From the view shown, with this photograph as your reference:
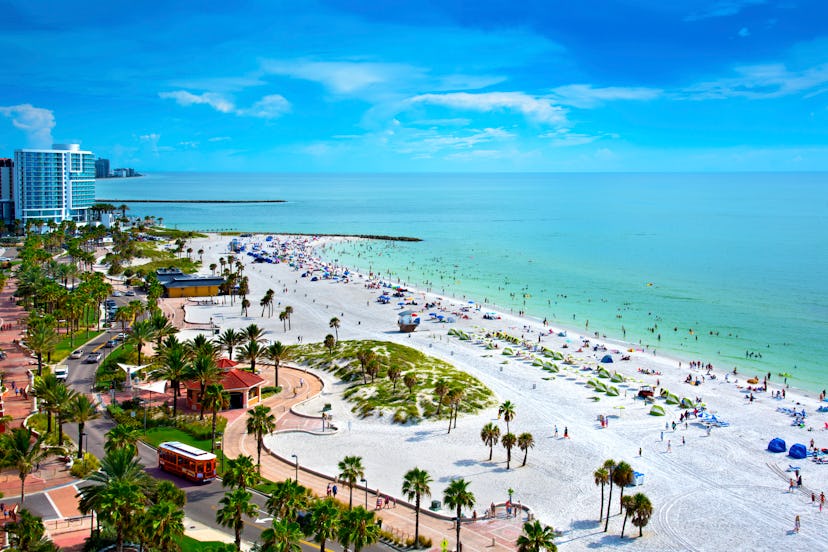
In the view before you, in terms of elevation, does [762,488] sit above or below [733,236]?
below

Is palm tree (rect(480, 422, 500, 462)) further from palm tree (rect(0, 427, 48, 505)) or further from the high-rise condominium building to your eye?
the high-rise condominium building

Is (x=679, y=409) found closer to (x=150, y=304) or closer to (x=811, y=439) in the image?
(x=811, y=439)

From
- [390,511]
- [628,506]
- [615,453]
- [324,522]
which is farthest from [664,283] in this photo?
[324,522]

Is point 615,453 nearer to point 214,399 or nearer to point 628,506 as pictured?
point 628,506

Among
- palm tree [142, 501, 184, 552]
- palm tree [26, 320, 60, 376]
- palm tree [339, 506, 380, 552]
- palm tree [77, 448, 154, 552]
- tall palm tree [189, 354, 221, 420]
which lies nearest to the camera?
palm tree [142, 501, 184, 552]

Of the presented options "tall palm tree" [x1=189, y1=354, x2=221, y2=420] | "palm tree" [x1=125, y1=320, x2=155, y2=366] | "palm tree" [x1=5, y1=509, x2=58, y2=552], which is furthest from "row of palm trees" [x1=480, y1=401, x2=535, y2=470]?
"palm tree" [x1=125, y1=320, x2=155, y2=366]

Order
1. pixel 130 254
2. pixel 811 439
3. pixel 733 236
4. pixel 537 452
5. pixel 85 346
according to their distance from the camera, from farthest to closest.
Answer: pixel 733 236 → pixel 130 254 → pixel 85 346 → pixel 811 439 → pixel 537 452

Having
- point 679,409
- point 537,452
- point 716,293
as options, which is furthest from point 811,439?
point 716,293
